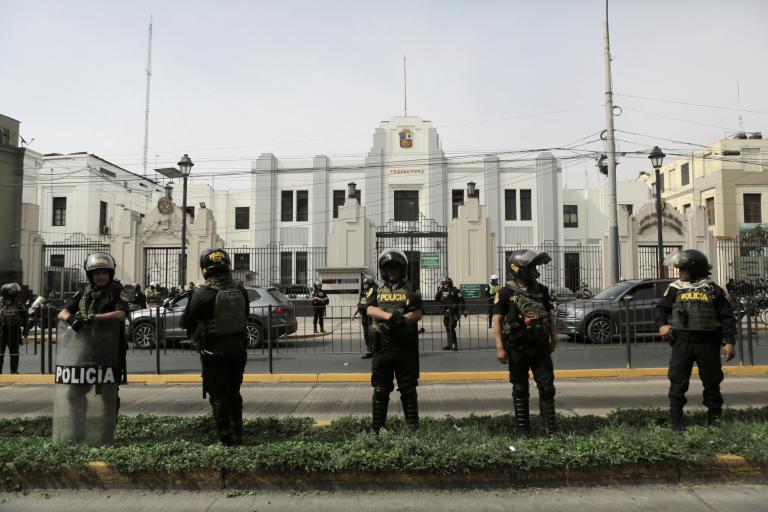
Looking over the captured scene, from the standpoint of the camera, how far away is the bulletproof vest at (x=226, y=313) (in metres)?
4.64

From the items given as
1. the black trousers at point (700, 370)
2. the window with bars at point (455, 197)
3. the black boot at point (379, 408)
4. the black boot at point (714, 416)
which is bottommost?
the black boot at point (714, 416)

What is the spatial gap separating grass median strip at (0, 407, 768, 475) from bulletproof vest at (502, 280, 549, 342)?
89 cm

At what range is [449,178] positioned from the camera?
35688 millimetres

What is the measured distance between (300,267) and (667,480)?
31.4m

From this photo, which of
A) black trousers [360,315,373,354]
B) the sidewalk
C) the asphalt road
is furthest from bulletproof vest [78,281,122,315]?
black trousers [360,315,373,354]

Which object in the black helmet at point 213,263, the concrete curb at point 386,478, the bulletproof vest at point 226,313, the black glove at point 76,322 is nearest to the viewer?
the concrete curb at point 386,478

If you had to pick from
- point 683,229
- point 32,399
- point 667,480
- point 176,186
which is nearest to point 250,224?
point 176,186

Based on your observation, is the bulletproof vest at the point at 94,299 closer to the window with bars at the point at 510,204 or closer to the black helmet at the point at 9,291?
the black helmet at the point at 9,291

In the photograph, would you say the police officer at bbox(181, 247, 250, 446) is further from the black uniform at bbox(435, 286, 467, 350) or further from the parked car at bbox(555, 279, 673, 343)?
the parked car at bbox(555, 279, 673, 343)

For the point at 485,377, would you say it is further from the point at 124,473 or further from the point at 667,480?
the point at 124,473

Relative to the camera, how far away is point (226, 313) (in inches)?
185

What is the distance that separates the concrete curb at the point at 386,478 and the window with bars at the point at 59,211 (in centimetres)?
3923

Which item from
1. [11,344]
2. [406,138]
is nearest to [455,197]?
[406,138]

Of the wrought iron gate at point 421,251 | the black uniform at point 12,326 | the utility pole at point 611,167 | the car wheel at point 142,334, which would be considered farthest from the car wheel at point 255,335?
the wrought iron gate at point 421,251
